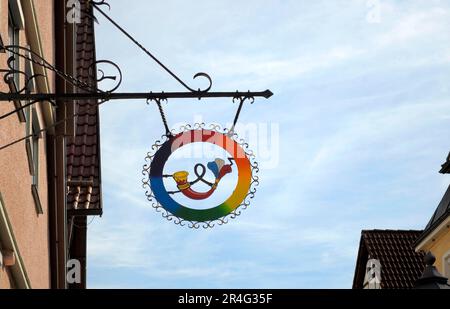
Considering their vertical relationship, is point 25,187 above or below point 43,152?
below

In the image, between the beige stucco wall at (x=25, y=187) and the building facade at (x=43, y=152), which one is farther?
the building facade at (x=43, y=152)

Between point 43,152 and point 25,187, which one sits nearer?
point 25,187

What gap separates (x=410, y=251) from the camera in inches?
1171

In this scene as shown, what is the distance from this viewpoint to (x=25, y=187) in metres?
11.6

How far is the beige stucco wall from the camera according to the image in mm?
9609

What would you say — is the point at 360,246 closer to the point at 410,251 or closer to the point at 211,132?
the point at 410,251

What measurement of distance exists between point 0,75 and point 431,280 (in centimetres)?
416

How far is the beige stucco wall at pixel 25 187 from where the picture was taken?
9.61 meters

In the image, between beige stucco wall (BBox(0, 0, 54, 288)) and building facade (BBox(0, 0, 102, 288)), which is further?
building facade (BBox(0, 0, 102, 288))

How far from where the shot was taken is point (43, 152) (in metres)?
13.9

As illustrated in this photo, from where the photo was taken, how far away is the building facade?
32.4ft

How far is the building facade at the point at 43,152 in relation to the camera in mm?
9883

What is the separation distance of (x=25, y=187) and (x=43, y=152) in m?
2.39
